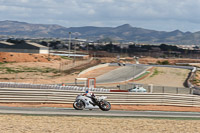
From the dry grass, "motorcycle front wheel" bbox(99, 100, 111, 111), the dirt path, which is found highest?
the dirt path

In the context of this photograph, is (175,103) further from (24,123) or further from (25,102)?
(24,123)

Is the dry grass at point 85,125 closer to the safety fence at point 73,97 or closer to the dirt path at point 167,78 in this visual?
the safety fence at point 73,97

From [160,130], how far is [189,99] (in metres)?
15.5

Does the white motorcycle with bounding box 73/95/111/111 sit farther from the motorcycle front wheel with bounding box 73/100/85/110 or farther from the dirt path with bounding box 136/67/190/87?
the dirt path with bounding box 136/67/190/87

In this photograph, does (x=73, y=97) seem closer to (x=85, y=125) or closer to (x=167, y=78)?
(x=85, y=125)

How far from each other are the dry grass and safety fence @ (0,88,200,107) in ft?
21.9

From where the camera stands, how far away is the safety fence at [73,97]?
25109 mm

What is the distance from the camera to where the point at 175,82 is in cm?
7450

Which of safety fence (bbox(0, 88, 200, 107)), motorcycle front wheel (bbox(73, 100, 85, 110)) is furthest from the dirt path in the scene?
motorcycle front wheel (bbox(73, 100, 85, 110))

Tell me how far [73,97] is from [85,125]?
33.5ft

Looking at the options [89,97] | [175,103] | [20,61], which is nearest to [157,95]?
[175,103]

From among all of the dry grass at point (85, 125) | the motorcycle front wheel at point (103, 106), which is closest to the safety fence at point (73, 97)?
the motorcycle front wheel at point (103, 106)

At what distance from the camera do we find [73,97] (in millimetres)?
26922

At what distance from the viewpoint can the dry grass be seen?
15.3m
